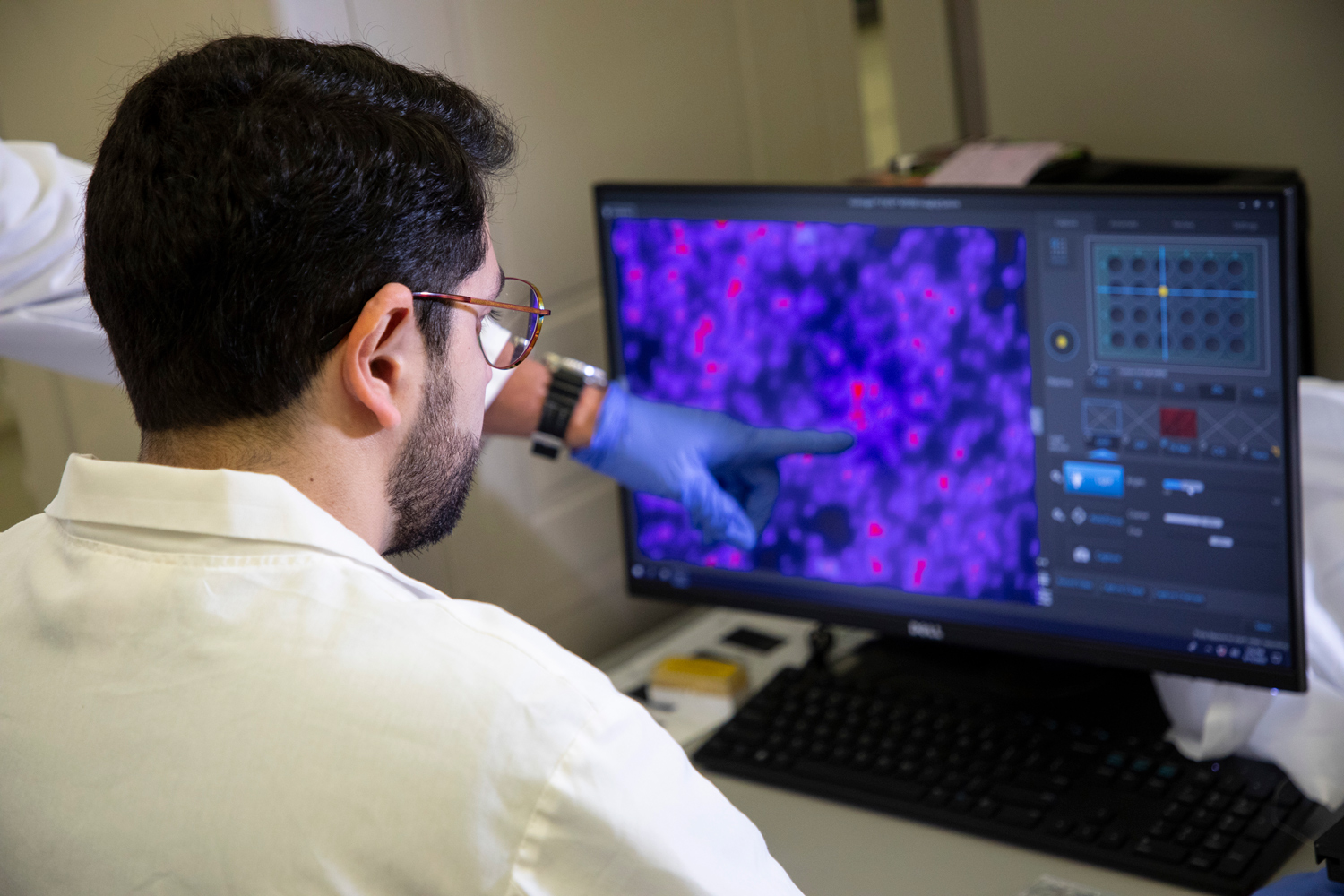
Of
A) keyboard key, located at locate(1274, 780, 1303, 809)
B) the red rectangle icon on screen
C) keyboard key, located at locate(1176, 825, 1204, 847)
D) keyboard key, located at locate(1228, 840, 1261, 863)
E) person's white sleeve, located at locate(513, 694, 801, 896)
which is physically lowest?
keyboard key, located at locate(1274, 780, 1303, 809)

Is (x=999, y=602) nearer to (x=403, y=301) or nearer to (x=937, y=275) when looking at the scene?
(x=937, y=275)

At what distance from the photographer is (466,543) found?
1.46 metres

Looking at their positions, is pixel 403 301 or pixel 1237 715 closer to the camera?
pixel 403 301

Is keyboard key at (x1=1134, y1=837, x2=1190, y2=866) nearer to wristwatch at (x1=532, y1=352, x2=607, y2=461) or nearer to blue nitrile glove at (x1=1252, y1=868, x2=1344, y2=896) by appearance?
blue nitrile glove at (x1=1252, y1=868, x2=1344, y2=896)

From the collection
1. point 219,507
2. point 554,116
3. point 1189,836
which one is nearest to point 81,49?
point 554,116

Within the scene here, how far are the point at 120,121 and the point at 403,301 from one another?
209 mm

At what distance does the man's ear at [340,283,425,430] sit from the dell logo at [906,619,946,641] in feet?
2.04

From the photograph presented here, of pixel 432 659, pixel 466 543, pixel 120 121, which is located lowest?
pixel 466 543

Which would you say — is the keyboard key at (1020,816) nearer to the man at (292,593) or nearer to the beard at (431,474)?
the man at (292,593)

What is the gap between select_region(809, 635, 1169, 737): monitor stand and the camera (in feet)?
3.96

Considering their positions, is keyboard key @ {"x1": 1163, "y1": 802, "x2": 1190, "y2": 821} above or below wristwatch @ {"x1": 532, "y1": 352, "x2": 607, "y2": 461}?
below

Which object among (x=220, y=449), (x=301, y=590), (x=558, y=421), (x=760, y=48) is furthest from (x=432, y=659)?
(x=760, y=48)

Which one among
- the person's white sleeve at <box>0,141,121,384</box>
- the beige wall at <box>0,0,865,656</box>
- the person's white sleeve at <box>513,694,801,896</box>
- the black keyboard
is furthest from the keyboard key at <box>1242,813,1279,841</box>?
the person's white sleeve at <box>0,141,121,384</box>

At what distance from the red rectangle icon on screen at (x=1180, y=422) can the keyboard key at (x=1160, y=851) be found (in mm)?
325
